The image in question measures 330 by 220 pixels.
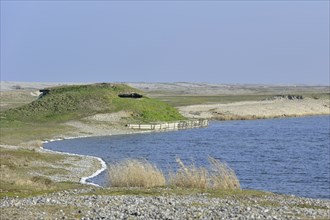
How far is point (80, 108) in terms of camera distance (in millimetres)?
100500

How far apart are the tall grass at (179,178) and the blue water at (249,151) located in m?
5.27

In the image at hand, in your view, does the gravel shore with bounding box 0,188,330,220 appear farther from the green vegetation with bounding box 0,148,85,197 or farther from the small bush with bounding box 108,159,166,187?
the small bush with bounding box 108,159,166,187

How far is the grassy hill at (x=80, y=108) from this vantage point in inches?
3671

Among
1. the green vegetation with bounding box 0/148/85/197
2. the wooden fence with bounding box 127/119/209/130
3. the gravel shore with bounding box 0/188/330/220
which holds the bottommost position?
the wooden fence with bounding box 127/119/209/130

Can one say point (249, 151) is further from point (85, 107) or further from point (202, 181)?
point (85, 107)

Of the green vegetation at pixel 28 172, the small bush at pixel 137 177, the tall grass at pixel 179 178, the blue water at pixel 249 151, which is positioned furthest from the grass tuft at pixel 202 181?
the blue water at pixel 249 151

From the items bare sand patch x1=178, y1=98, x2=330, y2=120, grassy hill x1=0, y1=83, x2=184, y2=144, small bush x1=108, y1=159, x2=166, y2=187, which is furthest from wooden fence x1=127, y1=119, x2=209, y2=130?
small bush x1=108, y1=159, x2=166, y2=187

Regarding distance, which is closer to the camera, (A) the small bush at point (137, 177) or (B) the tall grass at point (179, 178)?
(B) the tall grass at point (179, 178)

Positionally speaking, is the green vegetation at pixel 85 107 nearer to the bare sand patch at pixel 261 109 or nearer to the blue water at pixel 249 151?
the blue water at pixel 249 151

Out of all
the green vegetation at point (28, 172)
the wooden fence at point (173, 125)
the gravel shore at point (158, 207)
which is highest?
the gravel shore at point (158, 207)

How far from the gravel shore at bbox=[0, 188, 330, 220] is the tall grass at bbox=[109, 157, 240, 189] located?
11.0 feet

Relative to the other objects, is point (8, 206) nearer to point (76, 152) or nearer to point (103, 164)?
point (103, 164)

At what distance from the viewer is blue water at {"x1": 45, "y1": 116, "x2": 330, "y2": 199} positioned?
137 ft

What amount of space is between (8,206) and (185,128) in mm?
80104
